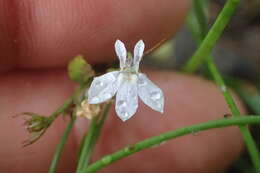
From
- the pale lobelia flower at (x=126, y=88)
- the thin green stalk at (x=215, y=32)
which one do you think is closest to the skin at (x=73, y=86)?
the thin green stalk at (x=215, y=32)

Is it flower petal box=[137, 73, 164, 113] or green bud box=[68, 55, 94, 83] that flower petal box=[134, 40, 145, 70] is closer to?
flower petal box=[137, 73, 164, 113]

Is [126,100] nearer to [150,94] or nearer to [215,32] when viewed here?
[150,94]

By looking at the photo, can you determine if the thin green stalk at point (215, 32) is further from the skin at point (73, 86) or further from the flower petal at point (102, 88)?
the flower petal at point (102, 88)

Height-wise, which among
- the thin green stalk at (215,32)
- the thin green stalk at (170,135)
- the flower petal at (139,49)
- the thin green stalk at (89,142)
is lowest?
the thin green stalk at (170,135)

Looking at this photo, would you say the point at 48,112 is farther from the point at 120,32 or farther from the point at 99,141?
the point at 120,32

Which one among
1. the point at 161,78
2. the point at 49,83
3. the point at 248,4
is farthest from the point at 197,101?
the point at 248,4

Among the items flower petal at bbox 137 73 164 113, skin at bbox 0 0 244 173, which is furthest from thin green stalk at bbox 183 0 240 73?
flower petal at bbox 137 73 164 113
